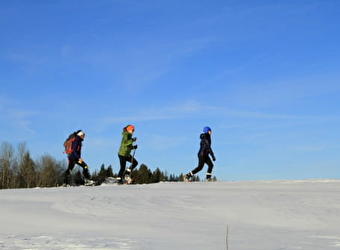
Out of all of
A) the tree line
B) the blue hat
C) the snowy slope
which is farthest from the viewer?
the tree line

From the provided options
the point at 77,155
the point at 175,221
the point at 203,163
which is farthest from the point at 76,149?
the point at 175,221

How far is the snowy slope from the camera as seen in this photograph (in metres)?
4.35

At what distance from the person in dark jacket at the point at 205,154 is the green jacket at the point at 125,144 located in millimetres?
2110

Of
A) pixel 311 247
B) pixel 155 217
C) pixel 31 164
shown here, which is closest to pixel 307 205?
pixel 155 217

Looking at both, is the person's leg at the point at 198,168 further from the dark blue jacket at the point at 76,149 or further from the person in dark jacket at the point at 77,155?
the dark blue jacket at the point at 76,149

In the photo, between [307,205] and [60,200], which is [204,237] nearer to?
[307,205]

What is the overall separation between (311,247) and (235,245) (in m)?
0.75

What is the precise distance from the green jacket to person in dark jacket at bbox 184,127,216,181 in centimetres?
211

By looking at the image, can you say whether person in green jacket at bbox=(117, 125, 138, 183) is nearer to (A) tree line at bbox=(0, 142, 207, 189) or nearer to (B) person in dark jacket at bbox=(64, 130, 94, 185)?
(B) person in dark jacket at bbox=(64, 130, 94, 185)

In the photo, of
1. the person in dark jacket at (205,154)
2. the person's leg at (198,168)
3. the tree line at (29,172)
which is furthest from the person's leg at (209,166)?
the tree line at (29,172)

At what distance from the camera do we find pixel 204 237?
4746 mm

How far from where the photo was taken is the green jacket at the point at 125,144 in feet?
46.8

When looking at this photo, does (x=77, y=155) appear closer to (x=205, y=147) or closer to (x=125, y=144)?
(x=125, y=144)

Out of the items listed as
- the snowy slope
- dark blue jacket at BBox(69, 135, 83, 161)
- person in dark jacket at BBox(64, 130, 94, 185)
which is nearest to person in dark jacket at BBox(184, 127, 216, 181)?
person in dark jacket at BBox(64, 130, 94, 185)
